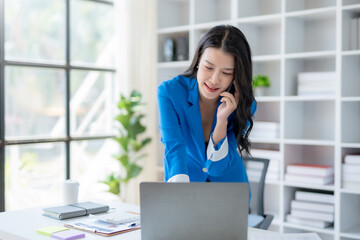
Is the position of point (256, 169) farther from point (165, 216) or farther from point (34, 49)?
point (34, 49)

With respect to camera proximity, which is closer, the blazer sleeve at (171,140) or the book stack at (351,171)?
the blazer sleeve at (171,140)

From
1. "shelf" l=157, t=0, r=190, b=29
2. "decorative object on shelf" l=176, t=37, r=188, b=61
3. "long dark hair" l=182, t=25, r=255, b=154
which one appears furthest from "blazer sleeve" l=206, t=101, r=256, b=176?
"shelf" l=157, t=0, r=190, b=29

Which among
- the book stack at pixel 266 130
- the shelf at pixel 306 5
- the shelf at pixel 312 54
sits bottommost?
the book stack at pixel 266 130

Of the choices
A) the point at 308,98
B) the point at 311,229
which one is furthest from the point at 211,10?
the point at 311,229

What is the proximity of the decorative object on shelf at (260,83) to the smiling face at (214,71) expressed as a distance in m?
1.86

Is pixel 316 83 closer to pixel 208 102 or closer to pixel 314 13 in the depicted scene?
pixel 314 13

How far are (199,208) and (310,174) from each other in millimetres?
2314

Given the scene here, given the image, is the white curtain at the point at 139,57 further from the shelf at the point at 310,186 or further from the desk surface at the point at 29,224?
the desk surface at the point at 29,224

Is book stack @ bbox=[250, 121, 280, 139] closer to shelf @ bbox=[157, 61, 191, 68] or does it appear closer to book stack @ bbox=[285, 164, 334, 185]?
book stack @ bbox=[285, 164, 334, 185]

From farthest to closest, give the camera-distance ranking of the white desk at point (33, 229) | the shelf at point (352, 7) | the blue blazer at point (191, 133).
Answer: the shelf at point (352, 7) → the blue blazer at point (191, 133) → the white desk at point (33, 229)

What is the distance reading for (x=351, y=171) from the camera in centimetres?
319

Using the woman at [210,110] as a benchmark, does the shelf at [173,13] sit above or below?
above

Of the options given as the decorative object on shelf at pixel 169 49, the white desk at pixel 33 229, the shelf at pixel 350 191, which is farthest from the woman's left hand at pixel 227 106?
the decorative object on shelf at pixel 169 49

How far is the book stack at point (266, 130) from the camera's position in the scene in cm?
355
